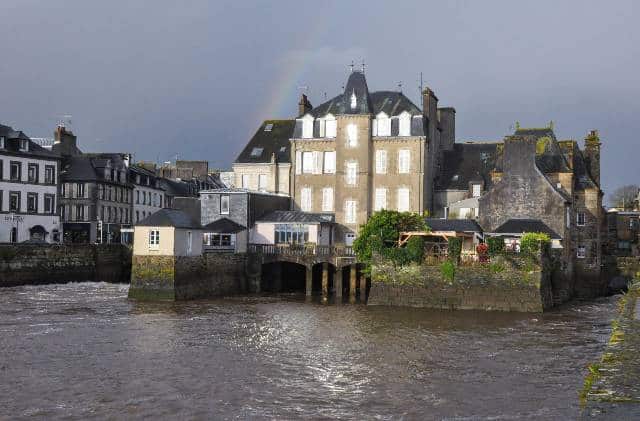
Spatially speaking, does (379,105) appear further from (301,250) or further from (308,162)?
(301,250)

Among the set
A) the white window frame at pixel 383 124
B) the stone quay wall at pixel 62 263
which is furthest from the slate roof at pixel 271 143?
the stone quay wall at pixel 62 263

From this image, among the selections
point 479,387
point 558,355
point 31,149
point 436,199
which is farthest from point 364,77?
point 479,387

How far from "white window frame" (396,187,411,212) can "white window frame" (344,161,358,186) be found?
3.18m

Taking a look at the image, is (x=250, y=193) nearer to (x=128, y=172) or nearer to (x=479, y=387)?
(x=128, y=172)

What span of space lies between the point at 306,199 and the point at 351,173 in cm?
400

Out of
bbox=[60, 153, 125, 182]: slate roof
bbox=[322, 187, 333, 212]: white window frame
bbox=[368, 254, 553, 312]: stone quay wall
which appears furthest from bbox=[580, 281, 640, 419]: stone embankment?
bbox=[60, 153, 125, 182]: slate roof

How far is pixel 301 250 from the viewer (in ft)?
160

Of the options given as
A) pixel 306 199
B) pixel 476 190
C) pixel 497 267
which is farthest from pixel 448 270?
pixel 306 199

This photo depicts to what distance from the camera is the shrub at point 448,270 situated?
128 feet

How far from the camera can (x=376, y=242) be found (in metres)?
41.4

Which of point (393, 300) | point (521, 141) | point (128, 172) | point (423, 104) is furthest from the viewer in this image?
point (128, 172)

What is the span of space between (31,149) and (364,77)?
86.6 ft

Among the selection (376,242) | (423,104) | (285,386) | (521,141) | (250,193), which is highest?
(423,104)

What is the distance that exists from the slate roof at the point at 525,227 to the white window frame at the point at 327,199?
1351cm
